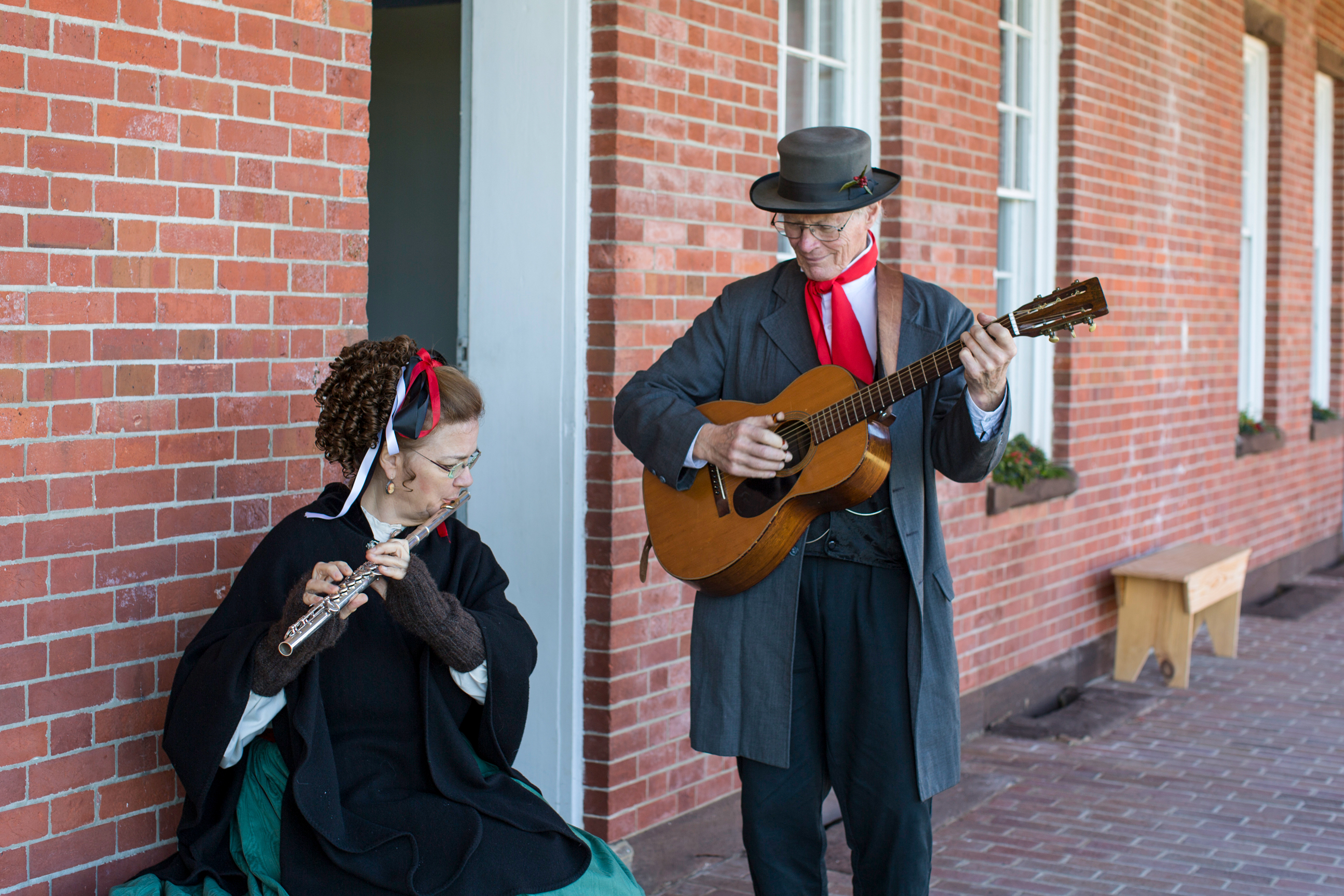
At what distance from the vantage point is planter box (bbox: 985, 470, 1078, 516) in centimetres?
585

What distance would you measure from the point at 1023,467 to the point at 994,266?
0.87 meters

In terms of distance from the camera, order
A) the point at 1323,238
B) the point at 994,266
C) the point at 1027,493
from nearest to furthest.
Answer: the point at 994,266 → the point at 1027,493 → the point at 1323,238

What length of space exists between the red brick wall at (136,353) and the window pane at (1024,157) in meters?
4.07

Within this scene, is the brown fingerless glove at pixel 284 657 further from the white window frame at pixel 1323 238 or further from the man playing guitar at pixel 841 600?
the white window frame at pixel 1323 238

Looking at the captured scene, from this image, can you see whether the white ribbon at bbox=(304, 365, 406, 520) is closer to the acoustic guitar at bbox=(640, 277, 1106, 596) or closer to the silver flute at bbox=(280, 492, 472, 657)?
the silver flute at bbox=(280, 492, 472, 657)

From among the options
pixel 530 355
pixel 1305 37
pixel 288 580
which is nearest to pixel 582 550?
pixel 530 355

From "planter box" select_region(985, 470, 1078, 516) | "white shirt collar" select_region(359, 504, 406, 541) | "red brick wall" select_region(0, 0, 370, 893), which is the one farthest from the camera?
"planter box" select_region(985, 470, 1078, 516)

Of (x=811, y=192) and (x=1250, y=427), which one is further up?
(x=811, y=192)

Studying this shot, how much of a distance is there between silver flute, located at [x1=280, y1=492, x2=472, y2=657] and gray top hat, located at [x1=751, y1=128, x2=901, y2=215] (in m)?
1.09

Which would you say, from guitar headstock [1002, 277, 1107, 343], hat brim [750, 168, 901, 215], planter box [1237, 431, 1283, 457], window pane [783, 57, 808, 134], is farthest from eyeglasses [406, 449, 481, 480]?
planter box [1237, 431, 1283, 457]

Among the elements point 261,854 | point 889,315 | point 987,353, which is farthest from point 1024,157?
point 261,854

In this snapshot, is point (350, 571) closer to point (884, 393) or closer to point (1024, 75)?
point (884, 393)

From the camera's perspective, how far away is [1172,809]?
4969 mm

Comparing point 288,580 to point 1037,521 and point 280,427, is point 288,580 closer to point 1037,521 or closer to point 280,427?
point 280,427
